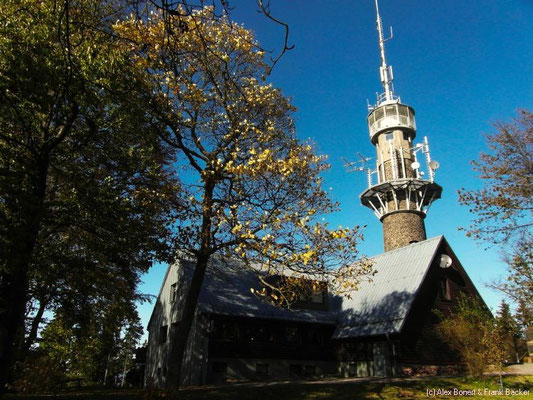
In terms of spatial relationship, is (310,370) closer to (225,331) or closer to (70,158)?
(225,331)

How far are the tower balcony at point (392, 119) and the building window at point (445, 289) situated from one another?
21.9m

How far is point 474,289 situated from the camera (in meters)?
30.9

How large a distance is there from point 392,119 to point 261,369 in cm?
3176

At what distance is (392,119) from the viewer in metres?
46.9

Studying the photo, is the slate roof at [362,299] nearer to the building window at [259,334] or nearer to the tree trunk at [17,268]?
the building window at [259,334]

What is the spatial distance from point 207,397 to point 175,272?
17.0 metres

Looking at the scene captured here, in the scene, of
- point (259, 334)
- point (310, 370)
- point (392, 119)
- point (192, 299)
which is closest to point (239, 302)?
point (259, 334)

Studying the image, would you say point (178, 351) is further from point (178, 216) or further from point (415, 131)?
point (415, 131)

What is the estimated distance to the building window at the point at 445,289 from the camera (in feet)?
94.1

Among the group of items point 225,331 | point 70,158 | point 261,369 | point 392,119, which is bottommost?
point 261,369

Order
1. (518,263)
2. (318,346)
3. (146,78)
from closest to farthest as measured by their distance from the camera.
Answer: (146,78)
(518,263)
(318,346)

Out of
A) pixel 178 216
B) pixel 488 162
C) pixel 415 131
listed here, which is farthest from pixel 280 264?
pixel 415 131

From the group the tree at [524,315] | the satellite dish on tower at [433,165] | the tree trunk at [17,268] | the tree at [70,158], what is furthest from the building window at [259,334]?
the satellite dish on tower at [433,165]

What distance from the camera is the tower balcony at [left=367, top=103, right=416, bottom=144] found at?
46531 millimetres
